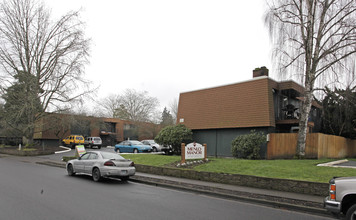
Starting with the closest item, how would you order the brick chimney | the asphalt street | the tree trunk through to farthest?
the asphalt street
the tree trunk
the brick chimney


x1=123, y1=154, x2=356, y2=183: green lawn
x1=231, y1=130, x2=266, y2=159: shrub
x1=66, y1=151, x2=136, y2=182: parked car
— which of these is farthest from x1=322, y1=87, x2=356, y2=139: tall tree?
x1=66, y1=151, x2=136, y2=182: parked car

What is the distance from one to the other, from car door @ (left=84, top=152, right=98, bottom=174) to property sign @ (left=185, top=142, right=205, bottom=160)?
4.76m

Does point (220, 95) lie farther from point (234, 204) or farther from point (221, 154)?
point (234, 204)

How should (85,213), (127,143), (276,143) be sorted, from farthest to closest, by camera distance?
(127,143) < (276,143) < (85,213)

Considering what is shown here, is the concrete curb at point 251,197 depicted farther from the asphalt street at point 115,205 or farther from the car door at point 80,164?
the car door at point 80,164

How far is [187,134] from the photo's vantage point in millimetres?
22359

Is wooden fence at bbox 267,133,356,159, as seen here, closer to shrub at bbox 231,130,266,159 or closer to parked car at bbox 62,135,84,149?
shrub at bbox 231,130,266,159

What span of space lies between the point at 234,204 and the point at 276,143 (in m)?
10.8

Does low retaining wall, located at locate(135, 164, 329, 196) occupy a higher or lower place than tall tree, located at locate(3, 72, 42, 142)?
lower

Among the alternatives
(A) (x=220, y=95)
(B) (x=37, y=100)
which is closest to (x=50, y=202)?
(A) (x=220, y=95)

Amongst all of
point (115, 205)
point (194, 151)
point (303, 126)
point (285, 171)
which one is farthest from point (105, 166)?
point (303, 126)

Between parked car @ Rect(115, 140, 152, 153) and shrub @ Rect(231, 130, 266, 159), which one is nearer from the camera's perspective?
shrub @ Rect(231, 130, 266, 159)

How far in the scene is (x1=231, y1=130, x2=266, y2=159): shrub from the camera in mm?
17812

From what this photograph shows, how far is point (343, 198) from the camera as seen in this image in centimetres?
566
